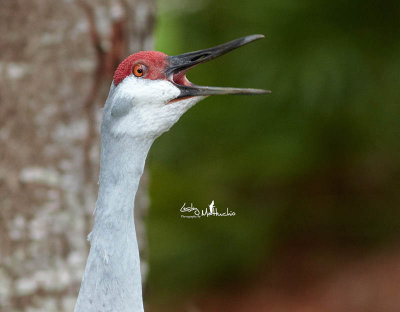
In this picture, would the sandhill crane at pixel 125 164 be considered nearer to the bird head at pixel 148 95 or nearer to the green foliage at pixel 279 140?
the bird head at pixel 148 95

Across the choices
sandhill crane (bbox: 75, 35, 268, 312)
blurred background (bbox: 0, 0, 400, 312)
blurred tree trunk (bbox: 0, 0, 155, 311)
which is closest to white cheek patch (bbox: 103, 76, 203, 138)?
sandhill crane (bbox: 75, 35, 268, 312)

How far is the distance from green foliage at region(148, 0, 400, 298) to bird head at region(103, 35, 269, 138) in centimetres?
368

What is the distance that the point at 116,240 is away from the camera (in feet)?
6.82

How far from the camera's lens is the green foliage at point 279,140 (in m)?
5.91

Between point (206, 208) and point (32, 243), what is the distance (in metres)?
2.96

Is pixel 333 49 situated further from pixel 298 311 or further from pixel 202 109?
pixel 298 311

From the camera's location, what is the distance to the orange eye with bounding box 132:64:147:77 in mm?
2109

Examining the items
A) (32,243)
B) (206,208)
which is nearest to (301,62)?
(206,208)

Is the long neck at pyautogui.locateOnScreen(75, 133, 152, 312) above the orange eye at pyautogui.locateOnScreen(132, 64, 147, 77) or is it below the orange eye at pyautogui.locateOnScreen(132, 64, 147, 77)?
below

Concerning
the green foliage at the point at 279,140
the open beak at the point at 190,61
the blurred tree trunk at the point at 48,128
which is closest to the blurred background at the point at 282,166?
the green foliage at the point at 279,140

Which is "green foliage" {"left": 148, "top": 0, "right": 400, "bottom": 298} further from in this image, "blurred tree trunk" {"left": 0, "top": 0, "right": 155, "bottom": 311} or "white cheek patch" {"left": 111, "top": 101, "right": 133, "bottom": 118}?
"white cheek patch" {"left": 111, "top": 101, "right": 133, "bottom": 118}

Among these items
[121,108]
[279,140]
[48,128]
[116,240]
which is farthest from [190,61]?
[279,140]

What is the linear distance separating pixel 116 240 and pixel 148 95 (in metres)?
0.50

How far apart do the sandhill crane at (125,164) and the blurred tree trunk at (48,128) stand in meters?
1.06
